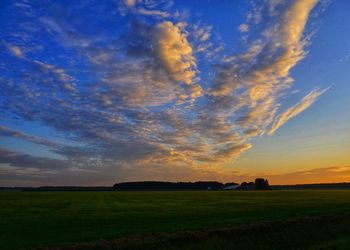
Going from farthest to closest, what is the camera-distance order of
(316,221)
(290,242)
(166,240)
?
(316,221) → (290,242) → (166,240)

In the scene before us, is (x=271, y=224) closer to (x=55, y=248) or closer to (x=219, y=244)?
(x=219, y=244)

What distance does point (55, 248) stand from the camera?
20312 millimetres

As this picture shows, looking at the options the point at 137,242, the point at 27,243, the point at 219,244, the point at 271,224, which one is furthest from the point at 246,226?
the point at 27,243

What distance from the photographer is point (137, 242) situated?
73.8 feet

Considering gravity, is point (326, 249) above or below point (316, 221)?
below

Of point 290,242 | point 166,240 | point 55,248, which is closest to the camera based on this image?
point 55,248

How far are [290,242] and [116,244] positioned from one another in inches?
506

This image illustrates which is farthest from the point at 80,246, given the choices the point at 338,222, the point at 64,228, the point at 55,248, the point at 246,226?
the point at 338,222

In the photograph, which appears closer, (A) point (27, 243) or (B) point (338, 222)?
(A) point (27, 243)

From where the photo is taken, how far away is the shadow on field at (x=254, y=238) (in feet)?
73.7

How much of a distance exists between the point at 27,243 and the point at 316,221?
76.8 ft

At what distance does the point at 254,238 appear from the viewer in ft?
87.8

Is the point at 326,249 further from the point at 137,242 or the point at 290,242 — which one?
the point at 137,242

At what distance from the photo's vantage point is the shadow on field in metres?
22.5
